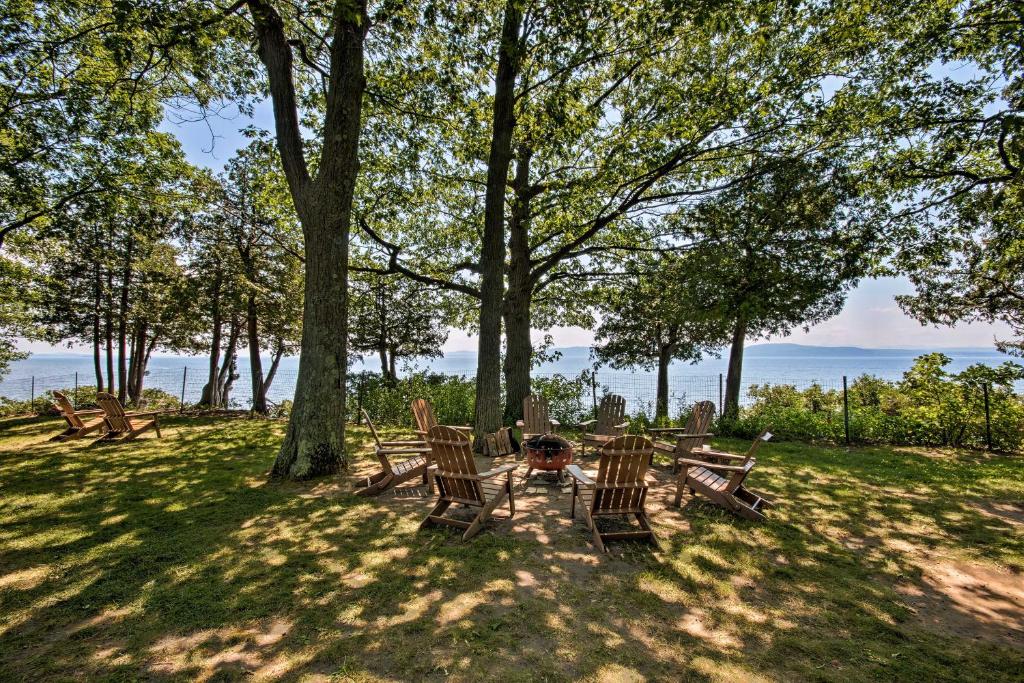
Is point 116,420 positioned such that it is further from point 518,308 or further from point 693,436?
point 693,436

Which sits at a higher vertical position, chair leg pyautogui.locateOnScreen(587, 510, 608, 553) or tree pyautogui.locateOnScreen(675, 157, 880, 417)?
tree pyautogui.locateOnScreen(675, 157, 880, 417)

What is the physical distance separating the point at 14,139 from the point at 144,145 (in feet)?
8.77

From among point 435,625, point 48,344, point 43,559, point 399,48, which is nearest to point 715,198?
point 399,48

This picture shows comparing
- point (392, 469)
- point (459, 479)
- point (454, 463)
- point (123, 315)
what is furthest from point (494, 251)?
point (123, 315)

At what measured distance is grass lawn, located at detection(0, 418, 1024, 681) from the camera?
8.90ft

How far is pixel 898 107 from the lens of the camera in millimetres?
9406

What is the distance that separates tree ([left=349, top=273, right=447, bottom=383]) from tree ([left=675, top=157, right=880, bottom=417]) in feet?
42.7

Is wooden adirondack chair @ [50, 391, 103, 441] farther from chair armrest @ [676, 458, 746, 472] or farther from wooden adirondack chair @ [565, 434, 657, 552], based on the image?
chair armrest @ [676, 458, 746, 472]

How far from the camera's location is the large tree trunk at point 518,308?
10.5 metres

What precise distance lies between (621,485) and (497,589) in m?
1.76

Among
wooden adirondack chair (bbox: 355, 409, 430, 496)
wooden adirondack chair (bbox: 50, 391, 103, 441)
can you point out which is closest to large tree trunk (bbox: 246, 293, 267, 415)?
wooden adirondack chair (bbox: 50, 391, 103, 441)

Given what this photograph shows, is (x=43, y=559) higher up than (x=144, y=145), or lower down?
lower down

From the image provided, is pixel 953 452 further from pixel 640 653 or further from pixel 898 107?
pixel 640 653

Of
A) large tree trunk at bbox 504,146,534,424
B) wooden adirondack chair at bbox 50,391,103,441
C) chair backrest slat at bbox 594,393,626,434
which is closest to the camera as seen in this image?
chair backrest slat at bbox 594,393,626,434
